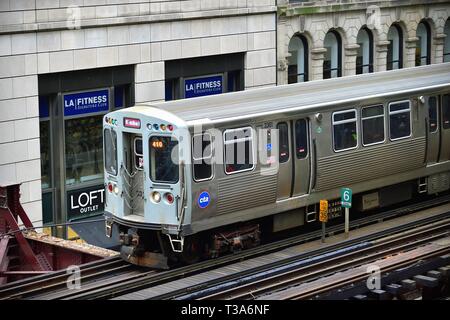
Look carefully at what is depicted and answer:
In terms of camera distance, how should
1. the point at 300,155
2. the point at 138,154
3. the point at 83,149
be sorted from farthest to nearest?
the point at 83,149 < the point at 300,155 < the point at 138,154

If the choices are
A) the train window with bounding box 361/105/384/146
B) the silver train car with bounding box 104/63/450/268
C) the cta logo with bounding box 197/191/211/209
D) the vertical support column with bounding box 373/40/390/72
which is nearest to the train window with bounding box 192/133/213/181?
the silver train car with bounding box 104/63/450/268

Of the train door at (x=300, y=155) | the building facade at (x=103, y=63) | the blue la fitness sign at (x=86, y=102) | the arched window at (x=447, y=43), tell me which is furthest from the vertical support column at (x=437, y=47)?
the train door at (x=300, y=155)

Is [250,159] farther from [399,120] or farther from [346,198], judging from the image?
[399,120]

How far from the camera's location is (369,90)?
24.3 meters

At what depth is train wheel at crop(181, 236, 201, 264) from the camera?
2128 centimetres

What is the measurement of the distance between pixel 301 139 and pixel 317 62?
11.3 m

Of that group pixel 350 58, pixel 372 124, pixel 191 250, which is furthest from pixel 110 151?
pixel 350 58

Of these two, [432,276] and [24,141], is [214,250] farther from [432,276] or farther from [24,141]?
[24,141]


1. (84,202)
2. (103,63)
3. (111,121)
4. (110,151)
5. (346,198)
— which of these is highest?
(103,63)

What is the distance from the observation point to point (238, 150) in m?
21.3

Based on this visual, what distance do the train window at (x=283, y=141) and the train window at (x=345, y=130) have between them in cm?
143

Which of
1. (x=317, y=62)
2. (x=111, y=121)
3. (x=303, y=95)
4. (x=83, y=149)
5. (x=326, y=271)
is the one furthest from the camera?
(x=317, y=62)

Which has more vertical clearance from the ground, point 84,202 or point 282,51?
point 282,51

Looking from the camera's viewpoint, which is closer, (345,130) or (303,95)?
(303,95)
